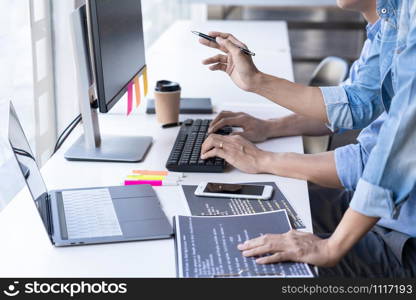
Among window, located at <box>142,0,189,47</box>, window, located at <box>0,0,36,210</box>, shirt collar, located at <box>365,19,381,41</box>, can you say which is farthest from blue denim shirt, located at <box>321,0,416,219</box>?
window, located at <box>142,0,189,47</box>

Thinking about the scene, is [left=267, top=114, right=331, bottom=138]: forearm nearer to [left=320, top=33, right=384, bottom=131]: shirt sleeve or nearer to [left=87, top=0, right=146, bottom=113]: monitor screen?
[left=320, top=33, right=384, bottom=131]: shirt sleeve

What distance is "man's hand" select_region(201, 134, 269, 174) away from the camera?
1.69 metres

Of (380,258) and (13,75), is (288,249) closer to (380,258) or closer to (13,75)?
(380,258)

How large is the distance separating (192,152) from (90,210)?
0.45m

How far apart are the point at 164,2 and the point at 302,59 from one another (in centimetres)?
125

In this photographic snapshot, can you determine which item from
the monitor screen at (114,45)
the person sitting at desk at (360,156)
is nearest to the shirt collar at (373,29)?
the person sitting at desk at (360,156)

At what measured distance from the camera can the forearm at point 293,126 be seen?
2.00 meters

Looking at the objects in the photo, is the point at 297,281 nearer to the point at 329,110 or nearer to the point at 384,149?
the point at 384,149

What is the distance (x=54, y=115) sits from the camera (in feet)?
7.82

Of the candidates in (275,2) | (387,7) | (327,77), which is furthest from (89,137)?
(275,2)

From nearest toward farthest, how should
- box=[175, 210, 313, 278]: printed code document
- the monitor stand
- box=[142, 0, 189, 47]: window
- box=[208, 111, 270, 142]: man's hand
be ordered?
box=[175, 210, 313, 278]: printed code document → the monitor stand → box=[208, 111, 270, 142]: man's hand → box=[142, 0, 189, 47]: window

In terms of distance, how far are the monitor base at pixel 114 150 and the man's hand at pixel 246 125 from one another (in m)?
0.24

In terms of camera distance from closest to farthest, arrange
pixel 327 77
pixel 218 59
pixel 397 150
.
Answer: pixel 397 150 → pixel 218 59 → pixel 327 77

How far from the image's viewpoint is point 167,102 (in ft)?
6.73
